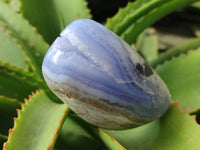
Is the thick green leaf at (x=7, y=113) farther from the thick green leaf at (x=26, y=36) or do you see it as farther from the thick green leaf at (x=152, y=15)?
the thick green leaf at (x=152, y=15)

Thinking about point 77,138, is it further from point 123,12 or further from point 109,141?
point 123,12

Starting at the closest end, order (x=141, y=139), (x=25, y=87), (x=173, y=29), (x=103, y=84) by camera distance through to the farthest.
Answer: (x=103, y=84) < (x=141, y=139) < (x=25, y=87) < (x=173, y=29)

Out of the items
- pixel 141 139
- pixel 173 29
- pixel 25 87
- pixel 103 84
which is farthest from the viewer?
pixel 173 29

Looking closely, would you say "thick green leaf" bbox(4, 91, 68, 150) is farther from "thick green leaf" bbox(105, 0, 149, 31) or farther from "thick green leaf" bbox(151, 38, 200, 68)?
"thick green leaf" bbox(151, 38, 200, 68)

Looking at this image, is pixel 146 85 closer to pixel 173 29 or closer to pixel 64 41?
pixel 64 41

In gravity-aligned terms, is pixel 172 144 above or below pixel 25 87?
below

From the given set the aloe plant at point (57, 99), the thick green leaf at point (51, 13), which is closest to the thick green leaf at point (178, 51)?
the aloe plant at point (57, 99)

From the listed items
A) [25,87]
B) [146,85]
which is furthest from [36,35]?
[146,85]

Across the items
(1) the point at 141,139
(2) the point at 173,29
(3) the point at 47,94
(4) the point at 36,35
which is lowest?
(2) the point at 173,29
